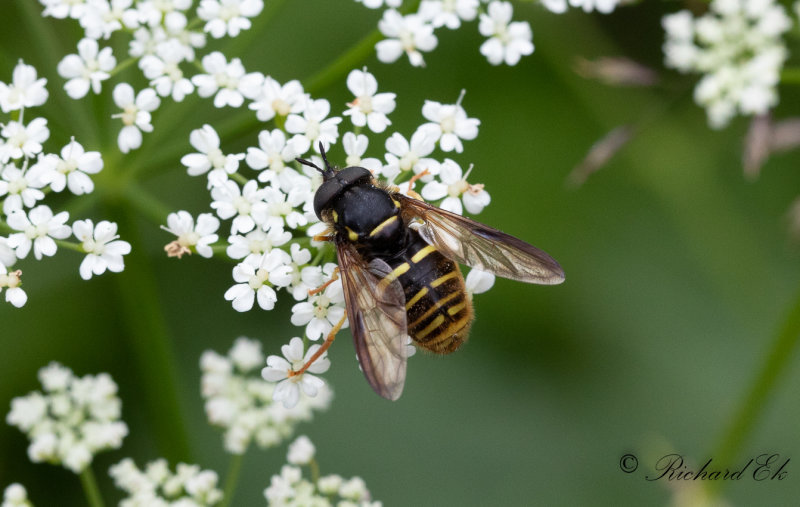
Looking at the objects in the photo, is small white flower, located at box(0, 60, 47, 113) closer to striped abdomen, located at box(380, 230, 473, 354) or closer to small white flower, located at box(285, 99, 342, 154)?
small white flower, located at box(285, 99, 342, 154)

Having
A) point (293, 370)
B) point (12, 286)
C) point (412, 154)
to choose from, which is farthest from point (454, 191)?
point (12, 286)

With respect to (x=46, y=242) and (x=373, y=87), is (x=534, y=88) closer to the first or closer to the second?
(x=373, y=87)

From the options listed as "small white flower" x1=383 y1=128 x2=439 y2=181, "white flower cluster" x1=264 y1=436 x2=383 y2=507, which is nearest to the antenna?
"small white flower" x1=383 y1=128 x2=439 y2=181

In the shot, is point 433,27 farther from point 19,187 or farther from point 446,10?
point 19,187

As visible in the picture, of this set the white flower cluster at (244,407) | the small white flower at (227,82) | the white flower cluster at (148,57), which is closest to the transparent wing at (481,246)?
the small white flower at (227,82)

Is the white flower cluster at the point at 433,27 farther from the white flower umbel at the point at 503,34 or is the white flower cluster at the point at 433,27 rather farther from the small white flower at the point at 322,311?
the small white flower at the point at 322,311
